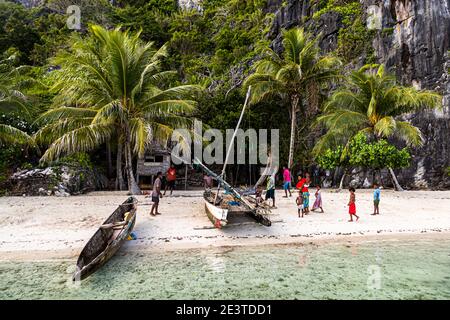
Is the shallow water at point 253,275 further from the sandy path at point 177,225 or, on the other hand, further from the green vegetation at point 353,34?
the green vegetation at point 353,34

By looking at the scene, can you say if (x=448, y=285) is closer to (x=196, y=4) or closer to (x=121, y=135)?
(x=121, y=135)

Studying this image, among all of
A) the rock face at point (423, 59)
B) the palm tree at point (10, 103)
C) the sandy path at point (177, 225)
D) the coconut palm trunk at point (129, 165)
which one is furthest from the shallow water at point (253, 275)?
the rock face at point (423, 59)

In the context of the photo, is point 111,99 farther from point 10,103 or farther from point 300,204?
point 300,204

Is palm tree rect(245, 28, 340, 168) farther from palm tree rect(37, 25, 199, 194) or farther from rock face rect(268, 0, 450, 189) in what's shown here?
rock face rect(268, 0, 450, 189)

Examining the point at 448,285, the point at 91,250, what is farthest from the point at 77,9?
the point at 448,285

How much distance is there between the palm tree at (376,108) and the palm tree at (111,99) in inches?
337

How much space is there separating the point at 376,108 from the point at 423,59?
6641 mm

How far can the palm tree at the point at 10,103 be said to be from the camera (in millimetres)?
14281

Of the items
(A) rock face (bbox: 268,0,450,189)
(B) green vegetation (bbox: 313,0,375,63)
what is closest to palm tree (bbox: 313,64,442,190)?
(A) rock face (bbox: 268,0,450,189)

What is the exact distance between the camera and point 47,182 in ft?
48.4

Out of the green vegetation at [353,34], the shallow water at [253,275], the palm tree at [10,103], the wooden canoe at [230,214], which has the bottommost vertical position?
the shallow water at [253,275]

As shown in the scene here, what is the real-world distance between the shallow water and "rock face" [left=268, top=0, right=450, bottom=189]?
13.7 meters

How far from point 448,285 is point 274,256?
11.3 feet

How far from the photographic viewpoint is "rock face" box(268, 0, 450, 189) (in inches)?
765
